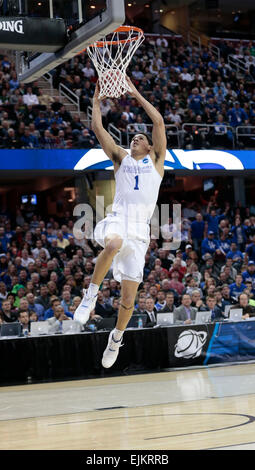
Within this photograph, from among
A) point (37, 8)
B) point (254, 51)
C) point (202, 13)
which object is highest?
point (202, 13)

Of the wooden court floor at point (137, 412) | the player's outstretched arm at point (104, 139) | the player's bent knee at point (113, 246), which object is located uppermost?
the player's outstretched arm at point (104, 139)

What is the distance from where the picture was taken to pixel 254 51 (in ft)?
111

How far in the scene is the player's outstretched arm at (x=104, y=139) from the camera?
30.2 feet

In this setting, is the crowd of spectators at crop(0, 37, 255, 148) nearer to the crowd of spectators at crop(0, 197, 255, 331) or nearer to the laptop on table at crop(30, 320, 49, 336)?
the crowd of spectators at crop(0, 197, 255, 331)

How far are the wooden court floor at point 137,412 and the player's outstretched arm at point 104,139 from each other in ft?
11.0

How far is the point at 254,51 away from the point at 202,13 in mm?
6020

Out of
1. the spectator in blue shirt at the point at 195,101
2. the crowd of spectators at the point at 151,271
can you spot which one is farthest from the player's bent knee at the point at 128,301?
the spectator in blue shirt at the point at 195,101

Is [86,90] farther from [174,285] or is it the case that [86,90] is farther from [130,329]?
[130,329]

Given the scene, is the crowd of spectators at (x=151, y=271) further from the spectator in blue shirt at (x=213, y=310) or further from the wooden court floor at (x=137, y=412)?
the wooden court floor at (x=137, y=412)

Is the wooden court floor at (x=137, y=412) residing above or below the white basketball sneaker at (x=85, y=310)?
below

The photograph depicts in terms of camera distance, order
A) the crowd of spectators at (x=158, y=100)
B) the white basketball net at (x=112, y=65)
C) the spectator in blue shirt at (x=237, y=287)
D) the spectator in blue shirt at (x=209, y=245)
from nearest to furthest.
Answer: the white basketball net at (x=112, y=65) < the spectator in blue shirt at (x=237, y=287) < the crowd of spectators at (x=158, y=100) < the spectator in blue shirt at (x=209, y=245)

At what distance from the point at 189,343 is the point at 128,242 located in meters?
8.80

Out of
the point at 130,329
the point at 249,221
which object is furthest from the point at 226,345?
the point at 249,221
